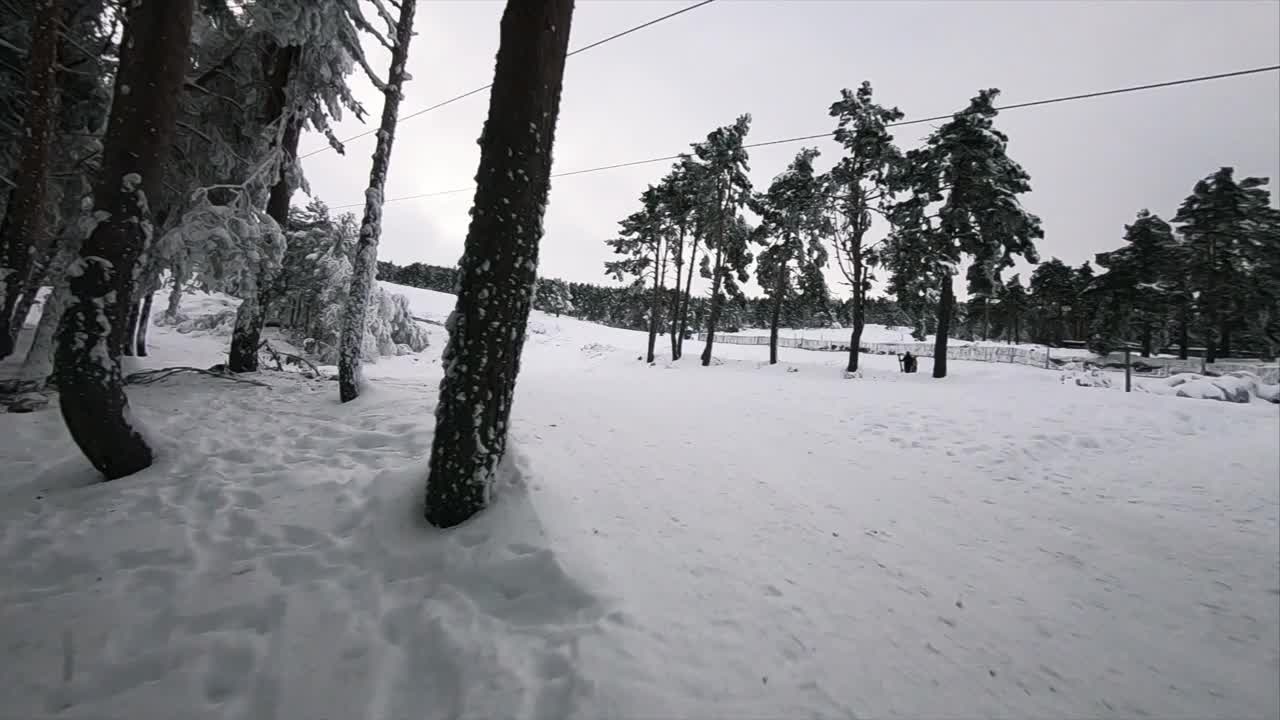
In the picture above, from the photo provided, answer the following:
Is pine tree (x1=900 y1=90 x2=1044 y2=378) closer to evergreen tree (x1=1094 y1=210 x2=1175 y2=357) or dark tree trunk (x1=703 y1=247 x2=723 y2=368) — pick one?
dark tree trunk (x1=703 y1=247 x2=723 y2=368)

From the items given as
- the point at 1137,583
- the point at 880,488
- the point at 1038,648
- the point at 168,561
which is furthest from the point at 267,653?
the point at 1137,583

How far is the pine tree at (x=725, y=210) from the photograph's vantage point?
69.6ft

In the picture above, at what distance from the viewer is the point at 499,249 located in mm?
3199

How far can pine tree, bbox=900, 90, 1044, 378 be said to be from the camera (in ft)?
50.0

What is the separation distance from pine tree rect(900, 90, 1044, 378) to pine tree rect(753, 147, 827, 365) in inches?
158

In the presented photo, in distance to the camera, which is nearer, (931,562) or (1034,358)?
(931,562)

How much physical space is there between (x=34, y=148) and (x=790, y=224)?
21.0 metres

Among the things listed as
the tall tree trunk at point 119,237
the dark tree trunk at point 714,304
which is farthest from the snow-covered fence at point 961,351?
the tall tree trunk at point 119,237

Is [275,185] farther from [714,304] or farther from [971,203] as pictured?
[971,203]

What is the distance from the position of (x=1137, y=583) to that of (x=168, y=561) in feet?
25.9

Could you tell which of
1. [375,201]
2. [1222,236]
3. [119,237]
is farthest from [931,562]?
[1222,236]

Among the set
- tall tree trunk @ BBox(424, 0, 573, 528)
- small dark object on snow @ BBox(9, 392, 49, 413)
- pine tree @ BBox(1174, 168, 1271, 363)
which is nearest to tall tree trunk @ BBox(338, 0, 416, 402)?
small dark object on snow @ BBox(9, 392, 49, 413)

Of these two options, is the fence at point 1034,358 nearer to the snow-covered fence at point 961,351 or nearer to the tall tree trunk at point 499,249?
the snow-covered fence at point 961,351

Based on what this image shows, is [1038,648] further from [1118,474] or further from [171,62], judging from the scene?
[171,62]
